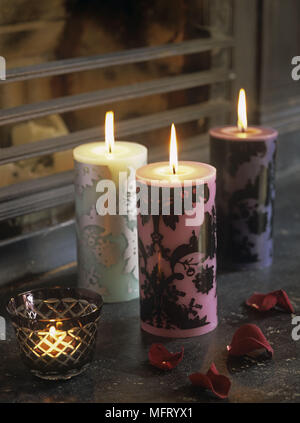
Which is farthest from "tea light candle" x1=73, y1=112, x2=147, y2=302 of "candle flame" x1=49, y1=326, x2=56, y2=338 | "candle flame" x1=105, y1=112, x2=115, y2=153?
"candle flame" x1=49, y1=326, x2=56, y2=338

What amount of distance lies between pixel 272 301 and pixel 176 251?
0.17 meters

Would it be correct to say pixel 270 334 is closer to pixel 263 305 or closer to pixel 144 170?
pixel 263 305

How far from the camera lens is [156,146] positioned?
4.24ft

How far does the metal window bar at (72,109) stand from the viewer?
3.29 feet

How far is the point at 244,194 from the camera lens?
104 cm

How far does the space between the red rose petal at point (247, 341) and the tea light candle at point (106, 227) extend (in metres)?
0.20

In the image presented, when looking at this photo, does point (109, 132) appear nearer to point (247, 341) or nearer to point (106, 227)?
point (106, 227)

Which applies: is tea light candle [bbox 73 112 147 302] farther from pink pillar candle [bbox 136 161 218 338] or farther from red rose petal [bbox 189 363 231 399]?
red rose petal [bbox 189 363 231 399]

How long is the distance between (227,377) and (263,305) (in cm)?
19

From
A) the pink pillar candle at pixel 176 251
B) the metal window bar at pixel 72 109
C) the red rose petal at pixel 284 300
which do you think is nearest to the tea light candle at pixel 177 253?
the pink pillar candle at pixel 176 251

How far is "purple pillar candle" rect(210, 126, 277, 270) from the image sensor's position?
1.02 m

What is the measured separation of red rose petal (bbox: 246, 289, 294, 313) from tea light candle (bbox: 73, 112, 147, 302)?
166 mm
